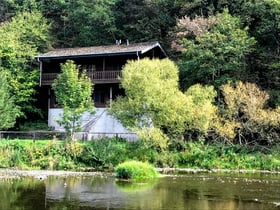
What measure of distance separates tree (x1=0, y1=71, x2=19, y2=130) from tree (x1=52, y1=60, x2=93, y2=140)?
4244 millimetres

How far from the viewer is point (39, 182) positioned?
2495 cm

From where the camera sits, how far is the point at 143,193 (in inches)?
826

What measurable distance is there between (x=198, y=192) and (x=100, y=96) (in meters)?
24.6

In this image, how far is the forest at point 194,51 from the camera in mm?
35969

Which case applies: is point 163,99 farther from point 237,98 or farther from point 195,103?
point 237,98

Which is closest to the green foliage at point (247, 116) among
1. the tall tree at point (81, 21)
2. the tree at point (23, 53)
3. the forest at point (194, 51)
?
the forest at point (194, 51)

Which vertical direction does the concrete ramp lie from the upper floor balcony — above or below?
below

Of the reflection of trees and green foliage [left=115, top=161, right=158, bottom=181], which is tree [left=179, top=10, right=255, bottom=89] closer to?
green foliage [left=115, top=161, right=158, bottom=181]

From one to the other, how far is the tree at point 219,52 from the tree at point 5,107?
1522 cm

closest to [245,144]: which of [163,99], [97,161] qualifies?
[163,99]

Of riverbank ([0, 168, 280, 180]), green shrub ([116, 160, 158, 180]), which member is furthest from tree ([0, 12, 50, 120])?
green shrub ([116, 160, 158, 180])

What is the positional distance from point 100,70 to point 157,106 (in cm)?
1281

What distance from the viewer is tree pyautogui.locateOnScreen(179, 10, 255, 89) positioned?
3950 cm

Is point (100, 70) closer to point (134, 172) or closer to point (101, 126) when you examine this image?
point (101, 126)
